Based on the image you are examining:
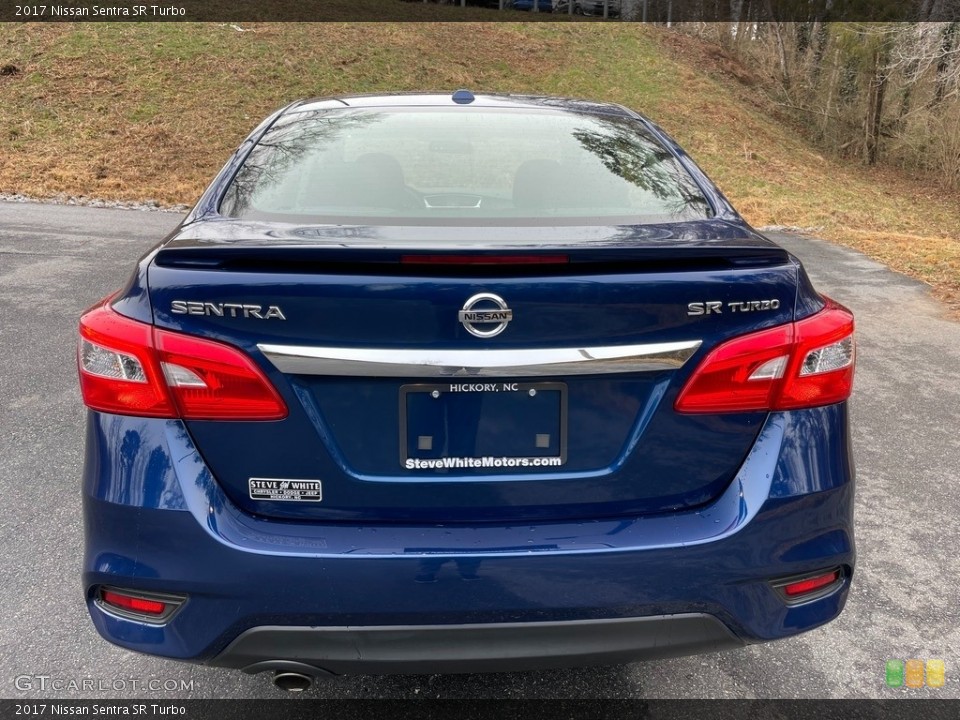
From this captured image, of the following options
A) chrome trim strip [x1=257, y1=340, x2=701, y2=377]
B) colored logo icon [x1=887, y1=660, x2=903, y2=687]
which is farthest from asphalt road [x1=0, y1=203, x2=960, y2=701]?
chrome trim strip [x1=257, y1=340, x2=701, y2=377]

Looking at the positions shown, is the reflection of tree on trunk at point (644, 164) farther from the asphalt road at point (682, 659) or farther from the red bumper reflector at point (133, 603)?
the red bumper reflector at point (133, 603)

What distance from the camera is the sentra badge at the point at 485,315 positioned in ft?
5.57

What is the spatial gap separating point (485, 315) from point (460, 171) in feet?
4.74

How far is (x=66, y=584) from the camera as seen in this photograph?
2869 mm

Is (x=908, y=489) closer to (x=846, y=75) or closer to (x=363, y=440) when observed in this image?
(x=363, y=440)

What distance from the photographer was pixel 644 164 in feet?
8.70

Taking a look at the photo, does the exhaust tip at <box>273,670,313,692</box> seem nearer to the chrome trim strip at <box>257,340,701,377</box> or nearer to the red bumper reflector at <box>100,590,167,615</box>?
the red bumper reflector at <box>100,590,167,615</box>

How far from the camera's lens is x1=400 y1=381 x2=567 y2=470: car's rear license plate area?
68.5 inches

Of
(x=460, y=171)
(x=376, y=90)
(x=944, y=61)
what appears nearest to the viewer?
(x=460, y=171)

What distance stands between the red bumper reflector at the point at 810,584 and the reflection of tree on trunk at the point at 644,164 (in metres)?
1.04

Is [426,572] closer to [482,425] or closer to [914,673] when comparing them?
[482,425]

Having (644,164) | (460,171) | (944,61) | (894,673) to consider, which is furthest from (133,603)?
(944,61)

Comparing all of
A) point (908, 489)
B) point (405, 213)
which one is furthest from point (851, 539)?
point (908, 489)

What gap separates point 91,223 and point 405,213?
936cm
